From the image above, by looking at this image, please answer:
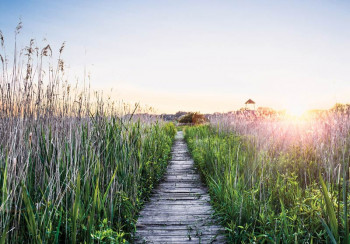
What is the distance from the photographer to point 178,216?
3.87 meters

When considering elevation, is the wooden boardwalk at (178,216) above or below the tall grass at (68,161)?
below

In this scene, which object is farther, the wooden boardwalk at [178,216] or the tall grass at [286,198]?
the wooden boardwalk at [178,216]

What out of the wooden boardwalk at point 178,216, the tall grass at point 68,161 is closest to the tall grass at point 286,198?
the wooden boardwalk at point 178,216

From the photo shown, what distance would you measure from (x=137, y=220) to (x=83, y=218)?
134 centimetres

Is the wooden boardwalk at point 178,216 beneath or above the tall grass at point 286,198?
beneath

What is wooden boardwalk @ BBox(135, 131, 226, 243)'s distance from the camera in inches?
128

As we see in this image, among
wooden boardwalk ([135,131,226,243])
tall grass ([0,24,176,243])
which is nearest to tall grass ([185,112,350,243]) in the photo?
wooden boardwalk ([135,131,226,243])

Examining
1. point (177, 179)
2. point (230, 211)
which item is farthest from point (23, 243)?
point (177, 179)

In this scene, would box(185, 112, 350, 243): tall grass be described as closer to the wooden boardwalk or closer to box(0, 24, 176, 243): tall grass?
the wooden boardwalk

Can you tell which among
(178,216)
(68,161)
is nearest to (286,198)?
(178,216)

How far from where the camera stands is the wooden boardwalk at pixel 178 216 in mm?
3248

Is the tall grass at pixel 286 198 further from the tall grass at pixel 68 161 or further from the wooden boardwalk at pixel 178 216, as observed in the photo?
the tall grass at pixel 68 161

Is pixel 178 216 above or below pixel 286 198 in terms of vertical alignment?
below

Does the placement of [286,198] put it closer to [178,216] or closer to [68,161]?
[178,216]
